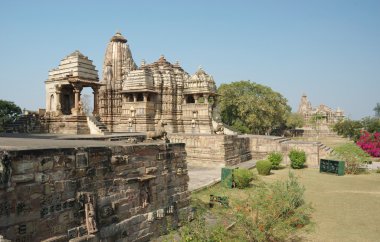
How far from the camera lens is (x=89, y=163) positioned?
20.6 ft

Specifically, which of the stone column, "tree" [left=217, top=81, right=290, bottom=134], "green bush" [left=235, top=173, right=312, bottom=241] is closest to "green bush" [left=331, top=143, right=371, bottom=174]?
"green bush" [left=235, top=173, right=312, bottom=241]

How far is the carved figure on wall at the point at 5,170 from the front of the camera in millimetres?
4750

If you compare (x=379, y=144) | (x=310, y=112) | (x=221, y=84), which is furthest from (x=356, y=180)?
(x=310, y=112)

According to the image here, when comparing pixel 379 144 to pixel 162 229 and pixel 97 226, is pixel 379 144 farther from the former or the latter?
pixel 97 226

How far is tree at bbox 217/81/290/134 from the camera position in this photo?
127ft

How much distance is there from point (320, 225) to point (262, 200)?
2438mm

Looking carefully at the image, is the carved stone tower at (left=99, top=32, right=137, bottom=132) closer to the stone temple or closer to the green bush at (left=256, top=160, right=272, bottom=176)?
the stone temple

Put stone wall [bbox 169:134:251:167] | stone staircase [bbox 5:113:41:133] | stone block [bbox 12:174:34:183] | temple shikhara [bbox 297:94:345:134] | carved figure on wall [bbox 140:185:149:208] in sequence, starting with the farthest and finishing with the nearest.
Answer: temple shikhara [bbox 297:94:345:134], stone wall [bbox 169:134:251:167], stone staircase [bbox 5:113:41:133], carved figure on wall [bbox 140:185:149:208], stone block [bbox 12:174:34:183]

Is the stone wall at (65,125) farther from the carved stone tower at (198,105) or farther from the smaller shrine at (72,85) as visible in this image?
the carved stone tower at (198,105)

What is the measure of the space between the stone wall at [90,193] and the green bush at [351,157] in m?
13.6

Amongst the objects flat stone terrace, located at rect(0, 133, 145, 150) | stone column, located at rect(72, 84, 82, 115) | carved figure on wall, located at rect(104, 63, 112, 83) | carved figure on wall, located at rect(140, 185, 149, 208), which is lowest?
carved figure on wall, located at rect(140, 185, 149, 208)

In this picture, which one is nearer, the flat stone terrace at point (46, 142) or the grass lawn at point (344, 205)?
the flat stone terrace at point (46, 142)

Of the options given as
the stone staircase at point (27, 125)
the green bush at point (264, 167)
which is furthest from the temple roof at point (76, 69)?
the green bush at point (264, 167)

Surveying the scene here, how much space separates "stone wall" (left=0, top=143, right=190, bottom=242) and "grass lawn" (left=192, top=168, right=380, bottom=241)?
225 centimetres
